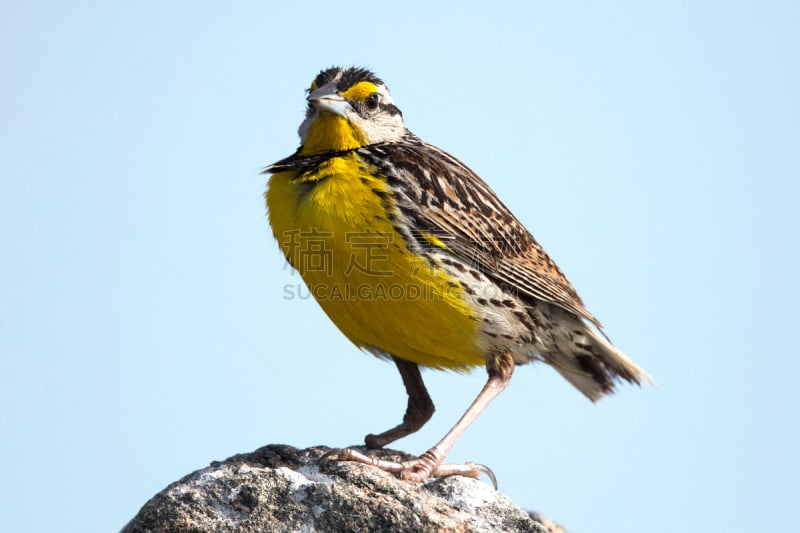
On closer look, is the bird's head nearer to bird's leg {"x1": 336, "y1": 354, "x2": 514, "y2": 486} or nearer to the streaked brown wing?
the streaked brown wing

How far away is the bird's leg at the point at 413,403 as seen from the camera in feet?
21.5

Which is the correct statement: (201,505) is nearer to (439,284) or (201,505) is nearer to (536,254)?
(439,284)

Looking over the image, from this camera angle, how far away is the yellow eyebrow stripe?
637 centimetres

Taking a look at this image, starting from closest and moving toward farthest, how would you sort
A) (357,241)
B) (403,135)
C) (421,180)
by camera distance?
(357,241)
(421,180)
(403,135)

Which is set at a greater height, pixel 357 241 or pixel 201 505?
pixel 357 241

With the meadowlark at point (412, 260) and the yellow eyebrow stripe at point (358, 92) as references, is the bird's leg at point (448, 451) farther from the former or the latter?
the yellow eyebrow stripe at point (358, 92)

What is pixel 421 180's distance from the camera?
6.26 m

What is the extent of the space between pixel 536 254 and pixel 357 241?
157 centimetres

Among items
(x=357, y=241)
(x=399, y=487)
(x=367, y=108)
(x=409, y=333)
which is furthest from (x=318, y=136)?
(x=399, y=487)

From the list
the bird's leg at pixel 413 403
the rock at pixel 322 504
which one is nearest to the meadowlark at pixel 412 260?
the bird's leg at pixel 413 403

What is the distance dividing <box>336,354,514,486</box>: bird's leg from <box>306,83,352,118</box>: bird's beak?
5.74 ft

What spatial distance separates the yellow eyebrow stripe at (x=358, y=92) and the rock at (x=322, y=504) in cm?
231

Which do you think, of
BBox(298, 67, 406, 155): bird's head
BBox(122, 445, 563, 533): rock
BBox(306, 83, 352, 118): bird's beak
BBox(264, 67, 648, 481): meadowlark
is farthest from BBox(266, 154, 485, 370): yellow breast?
BBox(122, 445, 563, 533): rock

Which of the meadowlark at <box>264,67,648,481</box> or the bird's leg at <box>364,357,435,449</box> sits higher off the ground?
the meadowlark at <box>264,67,648,481</box>
